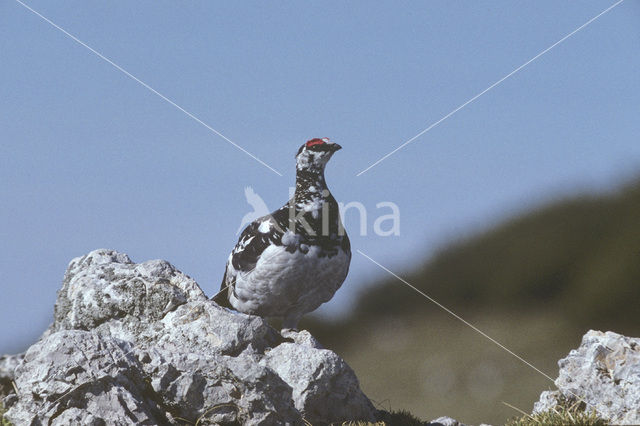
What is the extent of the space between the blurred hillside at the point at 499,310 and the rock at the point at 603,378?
9.02 m

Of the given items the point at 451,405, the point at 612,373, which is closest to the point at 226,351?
the point at 612,373

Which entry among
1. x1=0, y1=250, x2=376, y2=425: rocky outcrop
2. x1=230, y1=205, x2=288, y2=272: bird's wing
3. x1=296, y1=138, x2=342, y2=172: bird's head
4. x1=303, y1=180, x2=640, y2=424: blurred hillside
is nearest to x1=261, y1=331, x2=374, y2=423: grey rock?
x1=0, y1=250, x2=376, y2=425: rocky outcrop

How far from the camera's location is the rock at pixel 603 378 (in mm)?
7435

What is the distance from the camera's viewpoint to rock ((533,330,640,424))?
743cm

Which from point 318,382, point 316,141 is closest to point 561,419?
point 318,382

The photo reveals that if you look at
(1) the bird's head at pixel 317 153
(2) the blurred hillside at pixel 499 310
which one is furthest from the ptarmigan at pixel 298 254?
(2) the blurred hillside at pixel 499 310

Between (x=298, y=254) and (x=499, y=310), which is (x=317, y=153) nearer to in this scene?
(x=298, y=254)

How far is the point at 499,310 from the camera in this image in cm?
2438

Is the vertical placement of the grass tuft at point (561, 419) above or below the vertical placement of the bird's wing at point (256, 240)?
below

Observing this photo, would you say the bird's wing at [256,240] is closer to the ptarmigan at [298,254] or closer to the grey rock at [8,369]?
the ptarmigan at [298,254]

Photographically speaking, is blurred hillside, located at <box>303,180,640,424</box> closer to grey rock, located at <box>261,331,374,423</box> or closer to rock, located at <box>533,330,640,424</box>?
rock, located at <box>533,330,640,424</box>

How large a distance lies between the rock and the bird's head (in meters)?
3.86

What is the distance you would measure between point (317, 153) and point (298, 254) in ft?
4.67

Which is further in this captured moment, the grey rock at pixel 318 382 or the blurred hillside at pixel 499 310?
the blurred hillside at pixel 499 310
